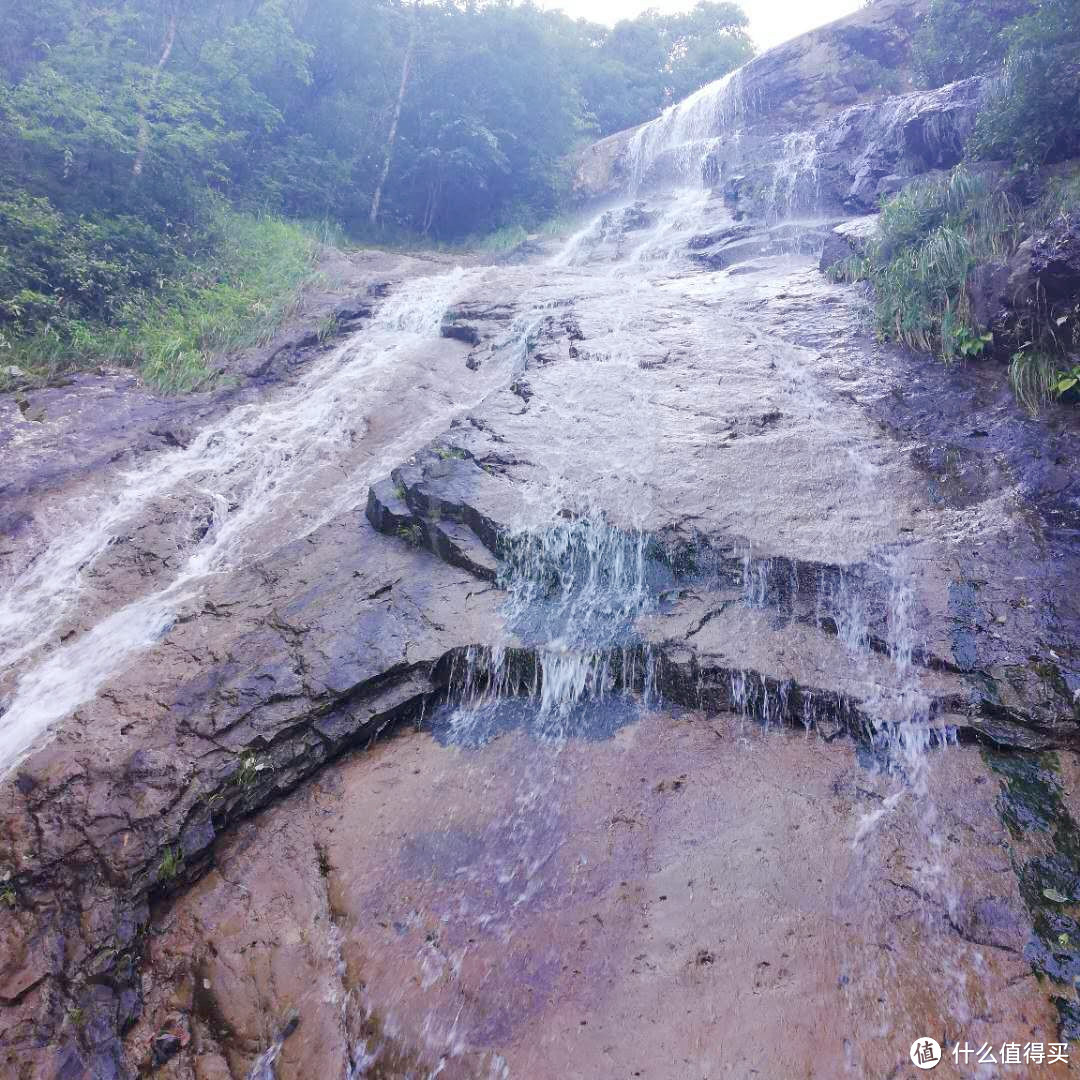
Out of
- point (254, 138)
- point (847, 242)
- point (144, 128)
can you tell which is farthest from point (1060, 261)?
point (254, 138)

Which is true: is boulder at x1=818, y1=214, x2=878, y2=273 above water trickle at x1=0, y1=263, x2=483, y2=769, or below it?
above

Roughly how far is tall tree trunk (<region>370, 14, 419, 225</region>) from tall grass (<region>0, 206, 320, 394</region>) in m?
4.80

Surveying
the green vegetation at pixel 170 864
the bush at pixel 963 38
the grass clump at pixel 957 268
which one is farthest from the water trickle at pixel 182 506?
the bush at pixel 963 38

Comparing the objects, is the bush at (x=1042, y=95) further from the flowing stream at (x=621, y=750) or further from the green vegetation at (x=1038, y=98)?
the flowing stream at (x=621, y=750)

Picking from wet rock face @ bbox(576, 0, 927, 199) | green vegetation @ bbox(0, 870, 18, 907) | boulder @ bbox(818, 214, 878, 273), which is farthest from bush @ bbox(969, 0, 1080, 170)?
green vegetation @ bbox(0, 870, 18, 907)

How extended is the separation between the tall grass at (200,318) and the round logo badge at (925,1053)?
940 cm

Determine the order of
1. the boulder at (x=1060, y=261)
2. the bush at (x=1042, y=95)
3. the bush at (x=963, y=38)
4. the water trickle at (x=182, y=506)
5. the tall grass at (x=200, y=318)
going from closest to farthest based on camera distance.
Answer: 1. the water trickle at (x=182, y=506)
2. the boulder at (x=1060, y=261)
3. the bush at (x=1042, y=95)
4. the tall grass at (x=200, y=318)
5. the bush at (x=963, y=38)

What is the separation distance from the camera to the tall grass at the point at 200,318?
8.38 m

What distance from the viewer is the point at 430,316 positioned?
1054 cm

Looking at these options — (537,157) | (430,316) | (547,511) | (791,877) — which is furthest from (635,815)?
(537,157)

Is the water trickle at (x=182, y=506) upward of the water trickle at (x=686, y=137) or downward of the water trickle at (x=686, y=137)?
downward

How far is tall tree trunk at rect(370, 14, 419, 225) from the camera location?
670 inches

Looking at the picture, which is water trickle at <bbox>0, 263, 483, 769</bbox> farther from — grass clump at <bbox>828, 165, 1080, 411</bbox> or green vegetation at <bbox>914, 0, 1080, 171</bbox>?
green vegetation at <bbox>914, 0, 1080, 171</bbox>

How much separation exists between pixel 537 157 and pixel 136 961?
19.9 m
